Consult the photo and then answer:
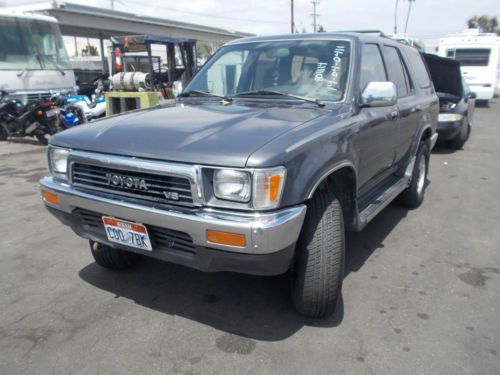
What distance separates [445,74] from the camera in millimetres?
9609

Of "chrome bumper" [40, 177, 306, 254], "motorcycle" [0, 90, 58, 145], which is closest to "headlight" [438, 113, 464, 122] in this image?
"chrome bumper" [40, 177, 306, 254]

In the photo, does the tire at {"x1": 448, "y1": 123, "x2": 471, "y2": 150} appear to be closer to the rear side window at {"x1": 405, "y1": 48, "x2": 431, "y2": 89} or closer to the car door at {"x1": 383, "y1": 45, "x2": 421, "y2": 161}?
the rear side window at {"x1": 405, "y1": 48, "x2": 431, "y2": 89}

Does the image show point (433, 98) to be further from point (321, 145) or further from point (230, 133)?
point (230, 133)

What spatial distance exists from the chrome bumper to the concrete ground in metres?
0.75

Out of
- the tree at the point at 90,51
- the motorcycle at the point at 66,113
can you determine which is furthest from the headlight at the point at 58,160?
the tree at the point at 90,51

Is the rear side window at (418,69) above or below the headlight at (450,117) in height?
above

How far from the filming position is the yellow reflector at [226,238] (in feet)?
7.70

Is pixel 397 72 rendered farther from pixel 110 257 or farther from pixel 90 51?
pixel 90 51

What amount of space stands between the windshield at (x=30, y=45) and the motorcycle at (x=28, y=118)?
101 cm

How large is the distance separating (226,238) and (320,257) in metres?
0.70

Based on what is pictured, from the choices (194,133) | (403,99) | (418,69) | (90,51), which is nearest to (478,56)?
(418,69)

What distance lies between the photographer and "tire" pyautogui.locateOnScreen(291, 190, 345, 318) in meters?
2.76

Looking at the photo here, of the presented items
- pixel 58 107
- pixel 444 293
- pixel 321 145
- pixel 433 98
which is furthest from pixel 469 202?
pixel 58 107

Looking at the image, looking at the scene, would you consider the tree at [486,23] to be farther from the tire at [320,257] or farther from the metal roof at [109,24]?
the tire at [320,257]
